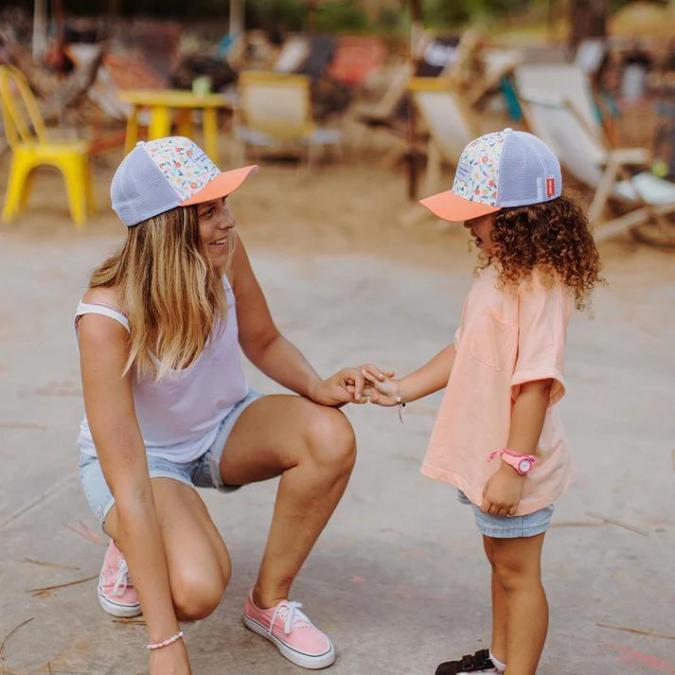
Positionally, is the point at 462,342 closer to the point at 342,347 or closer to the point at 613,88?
the point at 342,347

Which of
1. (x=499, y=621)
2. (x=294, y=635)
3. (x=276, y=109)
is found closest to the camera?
(x=499, y=621)

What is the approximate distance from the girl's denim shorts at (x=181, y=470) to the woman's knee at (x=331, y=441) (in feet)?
Answer: 0.83

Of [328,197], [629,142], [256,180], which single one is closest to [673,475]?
[328,197]

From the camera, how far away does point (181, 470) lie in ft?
8.55

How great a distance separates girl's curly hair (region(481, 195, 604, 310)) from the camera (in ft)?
7.13

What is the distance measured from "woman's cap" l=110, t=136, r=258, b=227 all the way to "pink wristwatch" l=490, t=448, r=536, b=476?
0.78 metres

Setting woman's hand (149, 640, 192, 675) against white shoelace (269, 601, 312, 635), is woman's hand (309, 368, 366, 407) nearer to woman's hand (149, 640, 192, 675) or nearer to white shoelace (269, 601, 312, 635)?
white shoelace (269, 601, 312, 635)

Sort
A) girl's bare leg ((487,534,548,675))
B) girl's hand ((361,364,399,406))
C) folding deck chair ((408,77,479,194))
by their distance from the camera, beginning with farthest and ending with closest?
folding deck chair ((408,77,479,194)), girl's hand ((361,364,399,406)), girl's bare leg ((487,534,548,675))

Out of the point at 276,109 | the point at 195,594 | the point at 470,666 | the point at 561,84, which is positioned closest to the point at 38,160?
the point at 276,109

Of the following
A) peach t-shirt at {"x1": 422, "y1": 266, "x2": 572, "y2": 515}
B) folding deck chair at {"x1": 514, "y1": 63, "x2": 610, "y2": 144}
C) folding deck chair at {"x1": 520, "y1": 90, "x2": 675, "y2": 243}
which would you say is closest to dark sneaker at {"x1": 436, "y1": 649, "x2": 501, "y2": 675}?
peach t-shirt at {"x1": 422, "y1": 266, "x2": 572, "y2": 515}

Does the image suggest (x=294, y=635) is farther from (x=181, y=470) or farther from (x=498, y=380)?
(x=498, y=380)

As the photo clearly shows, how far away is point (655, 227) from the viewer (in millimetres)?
7809

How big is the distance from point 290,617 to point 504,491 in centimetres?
66

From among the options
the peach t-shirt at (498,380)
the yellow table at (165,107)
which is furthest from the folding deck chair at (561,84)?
the peach t-shirt at (498,380)
